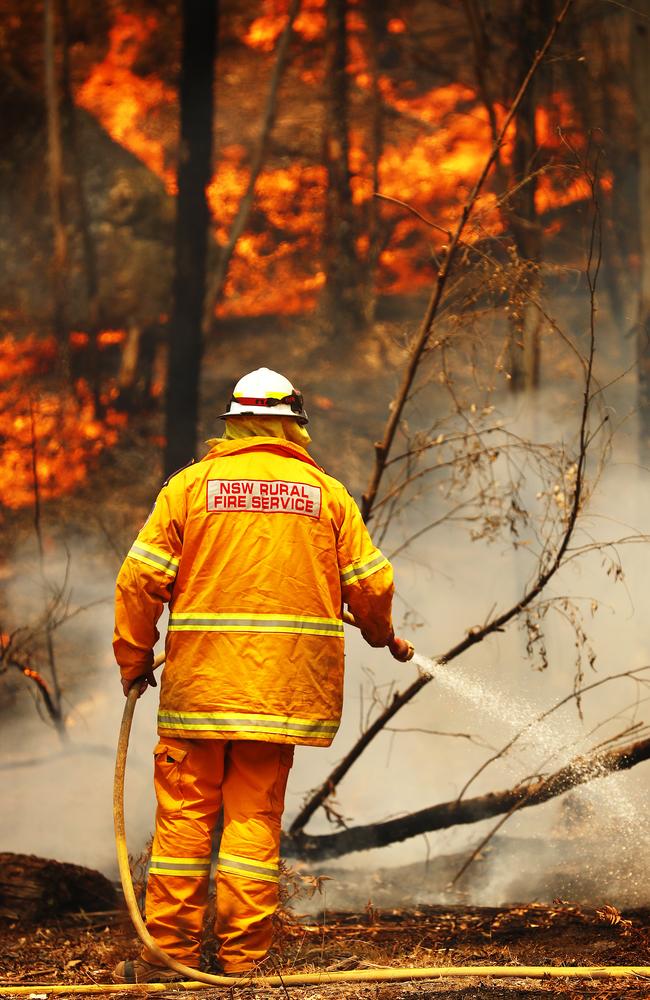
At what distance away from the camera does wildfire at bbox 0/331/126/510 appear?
20.0 feet

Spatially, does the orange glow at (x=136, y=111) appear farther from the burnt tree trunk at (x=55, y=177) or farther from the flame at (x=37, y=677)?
the flame at (x=37, y=677)

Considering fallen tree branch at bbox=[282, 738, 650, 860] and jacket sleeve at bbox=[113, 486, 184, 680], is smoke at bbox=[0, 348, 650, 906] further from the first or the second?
jacket sleeve at bbox=[113, 486, 184, 680]

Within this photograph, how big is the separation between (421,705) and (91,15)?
433cm

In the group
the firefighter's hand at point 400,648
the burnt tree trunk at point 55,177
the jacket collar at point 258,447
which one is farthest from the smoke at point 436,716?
the jacket collar at point 258,447

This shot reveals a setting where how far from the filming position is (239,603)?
348 centimetres

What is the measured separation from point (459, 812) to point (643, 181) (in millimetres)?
3552

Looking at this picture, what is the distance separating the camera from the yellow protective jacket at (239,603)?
135 inches

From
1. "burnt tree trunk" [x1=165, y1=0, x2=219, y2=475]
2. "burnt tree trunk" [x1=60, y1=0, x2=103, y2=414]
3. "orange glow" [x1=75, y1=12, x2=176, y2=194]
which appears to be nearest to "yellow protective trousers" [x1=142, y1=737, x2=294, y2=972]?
"burnt tree trunk" [x1=165, y1=0, x2=219, y2=475]

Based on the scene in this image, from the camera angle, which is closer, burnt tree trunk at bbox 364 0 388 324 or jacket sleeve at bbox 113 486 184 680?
jacket sleeve at bbox 113 486 184 680

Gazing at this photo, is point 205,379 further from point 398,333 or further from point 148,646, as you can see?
point 148,646

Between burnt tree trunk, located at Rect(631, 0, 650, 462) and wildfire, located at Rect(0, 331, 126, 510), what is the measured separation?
2.92 meters

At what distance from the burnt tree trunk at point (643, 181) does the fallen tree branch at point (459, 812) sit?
2009mm

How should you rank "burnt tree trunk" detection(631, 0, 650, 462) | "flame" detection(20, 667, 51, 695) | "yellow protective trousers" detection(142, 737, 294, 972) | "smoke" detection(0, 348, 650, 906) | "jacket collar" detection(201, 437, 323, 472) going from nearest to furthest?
"yellow protective trousers" detection(142, 737, 294, 972)
"jacket collar" detection(201, 437, 323, 472)
"smoke" detection(0, 348, 650, 906)
"flame" detection(20, 667, 51, 695)
"burnt tree trunk" detection(631, 0, 650, 462)

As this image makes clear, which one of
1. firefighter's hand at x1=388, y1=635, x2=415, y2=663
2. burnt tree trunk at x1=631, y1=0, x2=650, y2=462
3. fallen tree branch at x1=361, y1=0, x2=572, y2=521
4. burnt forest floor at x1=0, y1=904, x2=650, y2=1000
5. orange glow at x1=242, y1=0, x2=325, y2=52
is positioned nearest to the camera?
burnt forest floor at x1=0, y1=904, x2=650, y2=1000
